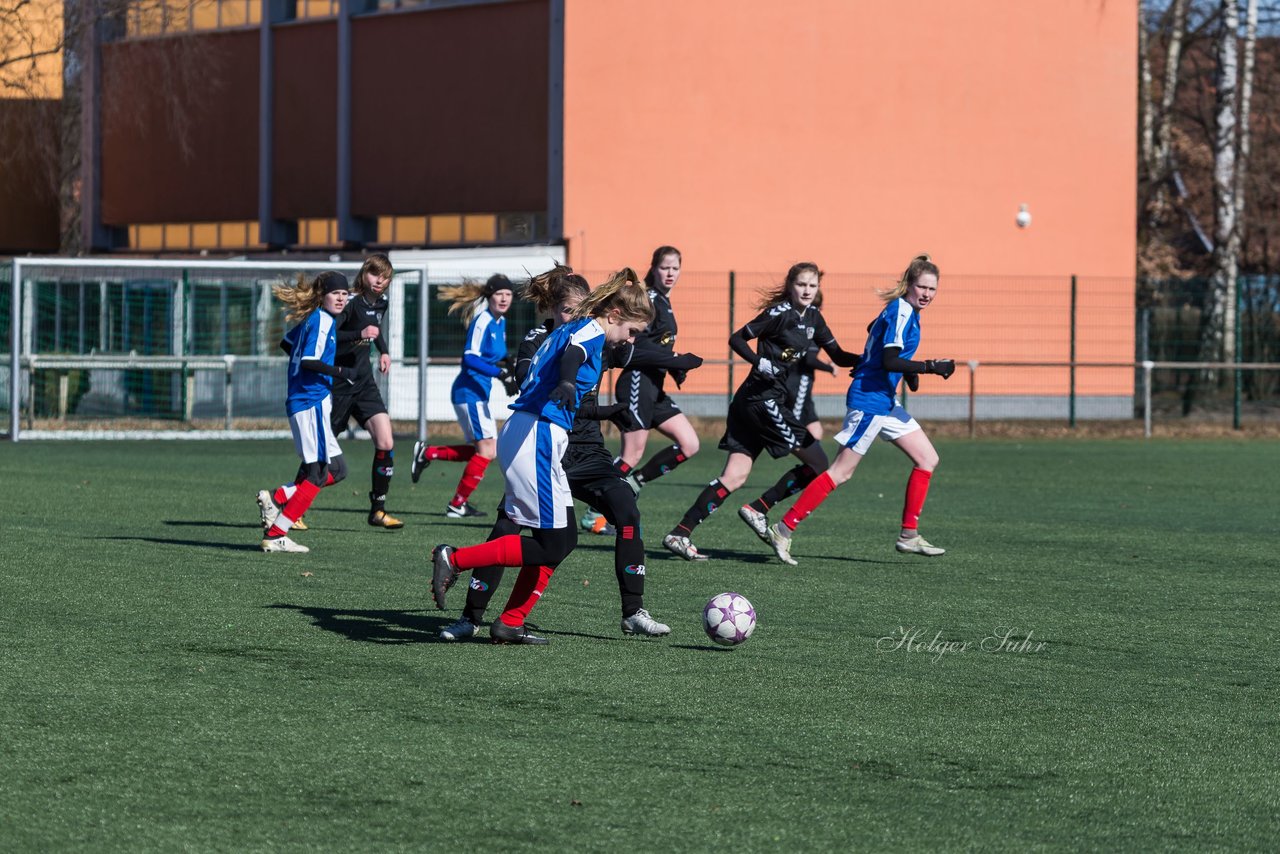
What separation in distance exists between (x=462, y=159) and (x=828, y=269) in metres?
5.94

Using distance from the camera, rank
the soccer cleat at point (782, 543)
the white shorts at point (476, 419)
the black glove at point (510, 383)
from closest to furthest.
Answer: the black glove at point (510, 383) < the soccer cleat at point (782, 543) < the white shorts at point (476, 419)

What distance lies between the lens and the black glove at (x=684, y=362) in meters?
10.2

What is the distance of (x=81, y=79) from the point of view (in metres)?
33.8

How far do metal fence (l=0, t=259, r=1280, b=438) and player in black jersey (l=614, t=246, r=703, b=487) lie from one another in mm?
12456

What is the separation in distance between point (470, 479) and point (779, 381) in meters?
3.18

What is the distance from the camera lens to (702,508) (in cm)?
1090

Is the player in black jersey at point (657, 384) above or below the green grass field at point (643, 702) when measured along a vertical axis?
above

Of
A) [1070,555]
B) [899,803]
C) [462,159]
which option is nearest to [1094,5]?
[462,159]

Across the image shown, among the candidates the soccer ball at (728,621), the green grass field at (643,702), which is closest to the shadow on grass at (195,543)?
the green grass field at (643,702)

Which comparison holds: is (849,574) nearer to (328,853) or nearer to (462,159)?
(328,853)

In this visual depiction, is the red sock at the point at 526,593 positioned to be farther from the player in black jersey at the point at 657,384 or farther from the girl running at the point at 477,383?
the girl running at the point at 477,383

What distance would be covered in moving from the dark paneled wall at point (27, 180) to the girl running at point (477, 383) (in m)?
23.3

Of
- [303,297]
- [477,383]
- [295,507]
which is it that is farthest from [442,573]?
[477,383]

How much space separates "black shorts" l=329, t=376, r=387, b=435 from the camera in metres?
12.6
